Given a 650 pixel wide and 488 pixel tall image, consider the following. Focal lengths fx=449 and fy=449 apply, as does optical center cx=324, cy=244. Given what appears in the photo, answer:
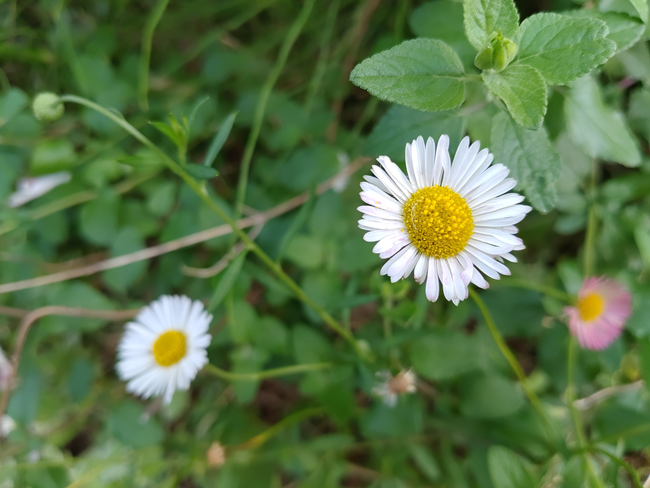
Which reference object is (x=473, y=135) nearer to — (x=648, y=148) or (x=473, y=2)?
(x=473, y=2)

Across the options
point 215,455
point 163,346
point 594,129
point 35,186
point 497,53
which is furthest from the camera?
point 35,186

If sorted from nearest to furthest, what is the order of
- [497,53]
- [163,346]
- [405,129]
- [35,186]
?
[497,53] < [405,129] < [163,346] < [35,186]

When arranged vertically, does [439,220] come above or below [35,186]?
below

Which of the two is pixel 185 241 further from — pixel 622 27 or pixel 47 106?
pixel 622 27

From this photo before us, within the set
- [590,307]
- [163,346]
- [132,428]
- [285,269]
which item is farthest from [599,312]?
[132,428]

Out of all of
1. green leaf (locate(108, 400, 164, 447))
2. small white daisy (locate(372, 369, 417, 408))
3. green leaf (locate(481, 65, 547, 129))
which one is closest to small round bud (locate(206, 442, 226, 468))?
green leaf (locate(108, 400, 164, 447))

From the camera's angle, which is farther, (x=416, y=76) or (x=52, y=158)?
(x=52, y=158)

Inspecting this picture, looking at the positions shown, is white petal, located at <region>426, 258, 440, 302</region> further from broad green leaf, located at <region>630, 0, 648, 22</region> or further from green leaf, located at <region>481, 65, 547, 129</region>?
broad green leaf, located at <region>630, 0, 648, 22</region>
